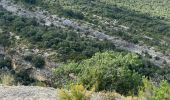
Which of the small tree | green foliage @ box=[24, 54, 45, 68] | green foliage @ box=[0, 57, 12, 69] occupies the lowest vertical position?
the small tree

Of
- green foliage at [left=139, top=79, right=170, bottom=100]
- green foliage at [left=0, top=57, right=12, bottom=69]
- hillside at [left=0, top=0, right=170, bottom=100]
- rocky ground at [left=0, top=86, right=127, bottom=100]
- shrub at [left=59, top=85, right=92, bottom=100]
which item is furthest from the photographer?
green foliage at [left=0, top=57, right=12, bottom=69]

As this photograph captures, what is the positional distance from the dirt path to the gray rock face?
4047 centimetres

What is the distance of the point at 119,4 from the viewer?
102m

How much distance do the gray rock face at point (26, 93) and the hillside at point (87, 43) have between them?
2890mm

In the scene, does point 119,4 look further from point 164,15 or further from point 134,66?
point 134,66

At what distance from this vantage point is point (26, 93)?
60.2ft

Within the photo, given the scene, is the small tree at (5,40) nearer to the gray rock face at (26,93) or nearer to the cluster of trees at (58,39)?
the cluster of trees at (58,39)

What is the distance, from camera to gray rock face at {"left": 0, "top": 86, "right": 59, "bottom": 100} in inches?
702

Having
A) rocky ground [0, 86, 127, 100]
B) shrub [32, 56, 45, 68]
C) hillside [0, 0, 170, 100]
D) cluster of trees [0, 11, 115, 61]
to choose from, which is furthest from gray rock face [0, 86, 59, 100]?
cluster of trees [0, 11, 115, 61]

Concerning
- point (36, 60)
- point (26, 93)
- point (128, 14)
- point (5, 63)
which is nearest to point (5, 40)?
point (36, 60)

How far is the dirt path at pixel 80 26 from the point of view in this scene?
63719mm

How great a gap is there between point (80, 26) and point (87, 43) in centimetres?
1529

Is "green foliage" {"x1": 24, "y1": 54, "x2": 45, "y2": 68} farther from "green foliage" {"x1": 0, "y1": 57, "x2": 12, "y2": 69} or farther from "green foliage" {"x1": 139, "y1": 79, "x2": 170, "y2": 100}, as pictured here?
"green foliage" {"x1": 139, "y1": 79, "x2": 170, "y2": 100}

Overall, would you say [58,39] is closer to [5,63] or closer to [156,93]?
[5,63]
